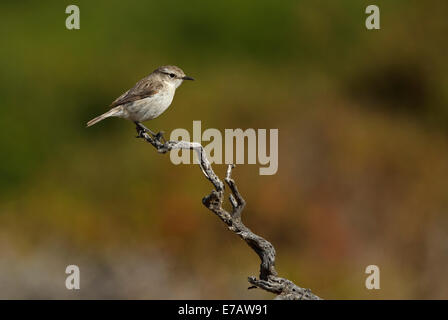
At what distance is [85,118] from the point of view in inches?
785

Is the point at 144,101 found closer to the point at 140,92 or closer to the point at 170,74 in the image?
the point at 140,92

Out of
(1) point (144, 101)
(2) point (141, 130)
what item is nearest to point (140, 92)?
(1) point (144, 101)

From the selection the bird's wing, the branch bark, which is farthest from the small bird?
the branch bark

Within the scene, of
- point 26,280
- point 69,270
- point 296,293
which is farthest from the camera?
point 26,280

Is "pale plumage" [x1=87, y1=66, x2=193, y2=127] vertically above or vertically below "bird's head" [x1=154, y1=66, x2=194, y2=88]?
below

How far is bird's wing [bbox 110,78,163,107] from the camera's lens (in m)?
9.77

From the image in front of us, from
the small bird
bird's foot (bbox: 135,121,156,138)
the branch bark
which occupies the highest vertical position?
the small bird

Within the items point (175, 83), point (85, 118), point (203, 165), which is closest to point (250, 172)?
point (85, 118)

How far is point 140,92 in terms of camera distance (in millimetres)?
9844

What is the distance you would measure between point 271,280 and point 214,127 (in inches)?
430

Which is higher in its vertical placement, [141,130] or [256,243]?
[141,130]

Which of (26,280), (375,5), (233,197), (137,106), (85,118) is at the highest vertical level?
(375,5)

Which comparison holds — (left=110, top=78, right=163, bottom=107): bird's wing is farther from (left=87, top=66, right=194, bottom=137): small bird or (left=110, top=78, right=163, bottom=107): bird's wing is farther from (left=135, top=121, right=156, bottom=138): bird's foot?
(left=135, top=121, right=156, bottom=138): bird's foot

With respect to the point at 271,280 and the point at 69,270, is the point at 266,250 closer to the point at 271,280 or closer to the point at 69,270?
the point at 271,280
